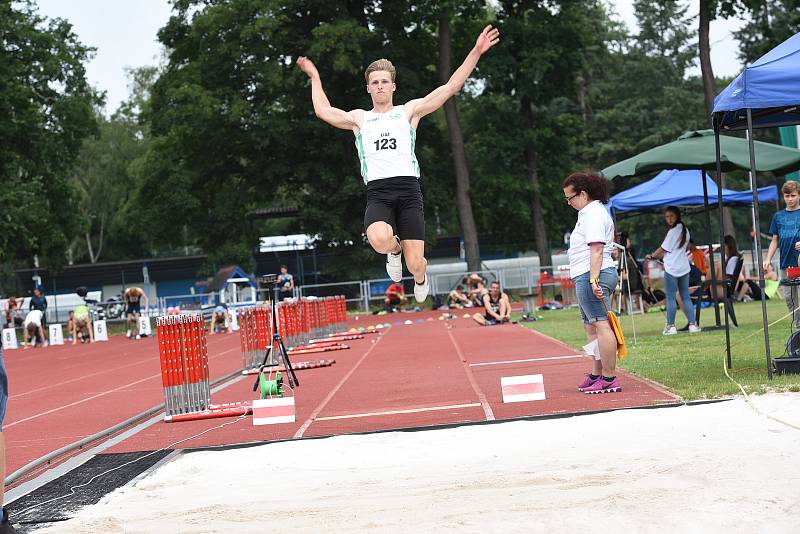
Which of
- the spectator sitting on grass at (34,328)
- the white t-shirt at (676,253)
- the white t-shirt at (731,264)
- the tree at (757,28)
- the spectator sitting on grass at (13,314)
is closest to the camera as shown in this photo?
the white t-shirt at (676,253)

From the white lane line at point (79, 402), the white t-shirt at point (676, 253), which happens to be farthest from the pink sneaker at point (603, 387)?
the white t-shirt at point (676, 253)

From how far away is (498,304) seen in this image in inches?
939

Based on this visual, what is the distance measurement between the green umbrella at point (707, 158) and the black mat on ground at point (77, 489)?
1009 cm

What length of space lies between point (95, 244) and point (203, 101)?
38753mm

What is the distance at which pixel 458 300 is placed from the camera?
34.1 metres

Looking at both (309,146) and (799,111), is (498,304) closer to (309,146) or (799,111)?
(799,111)

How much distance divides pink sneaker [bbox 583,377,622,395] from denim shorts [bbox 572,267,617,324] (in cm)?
55

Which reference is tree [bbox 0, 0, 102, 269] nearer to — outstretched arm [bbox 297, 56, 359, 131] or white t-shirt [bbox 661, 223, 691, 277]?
white t-shirt [bbox 661, 223, 691, 277]

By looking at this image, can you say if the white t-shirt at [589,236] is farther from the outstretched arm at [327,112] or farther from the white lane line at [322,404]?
the white lane line at [322,404]

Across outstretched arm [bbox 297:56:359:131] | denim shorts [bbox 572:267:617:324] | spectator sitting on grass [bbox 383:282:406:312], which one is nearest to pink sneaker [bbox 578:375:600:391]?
denim shorts [bbox 572:267:617:324]

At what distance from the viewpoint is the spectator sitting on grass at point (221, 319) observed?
31752 millimetres

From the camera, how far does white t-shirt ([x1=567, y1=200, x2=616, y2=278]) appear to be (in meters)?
8.92

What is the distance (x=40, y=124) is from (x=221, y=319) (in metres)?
17.0

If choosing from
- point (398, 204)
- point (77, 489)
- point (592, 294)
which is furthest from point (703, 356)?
point (77, 489)
